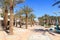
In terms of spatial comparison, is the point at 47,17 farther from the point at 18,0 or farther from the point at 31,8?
the point at 18,0

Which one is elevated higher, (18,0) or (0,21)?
(18,0)

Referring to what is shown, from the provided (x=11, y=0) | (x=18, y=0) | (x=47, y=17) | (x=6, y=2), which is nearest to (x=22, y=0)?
(x=18, y=0)

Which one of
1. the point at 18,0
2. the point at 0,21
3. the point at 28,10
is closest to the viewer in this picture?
the point at 18,0

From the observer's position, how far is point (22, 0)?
1139 inches

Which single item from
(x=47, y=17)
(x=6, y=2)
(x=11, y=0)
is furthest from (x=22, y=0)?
(x=47, y=17)

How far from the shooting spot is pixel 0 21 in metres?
36.3

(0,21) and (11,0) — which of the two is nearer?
(11,0)

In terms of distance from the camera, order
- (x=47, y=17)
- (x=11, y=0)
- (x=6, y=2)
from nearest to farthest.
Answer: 1. (x=11, y=0)
2. (x=6, y=2)
3. (x=47, y=17)

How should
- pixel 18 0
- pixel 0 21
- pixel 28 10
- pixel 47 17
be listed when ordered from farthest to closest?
pixel 47 17 < pixel 28 10 < pixel 0 21 < pixel 18 0

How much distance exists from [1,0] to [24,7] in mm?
16667

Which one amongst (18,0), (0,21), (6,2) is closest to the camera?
(6,2)

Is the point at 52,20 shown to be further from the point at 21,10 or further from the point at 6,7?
the point at 6,7

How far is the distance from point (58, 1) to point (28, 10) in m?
15.9

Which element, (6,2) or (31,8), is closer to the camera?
(6,2)
